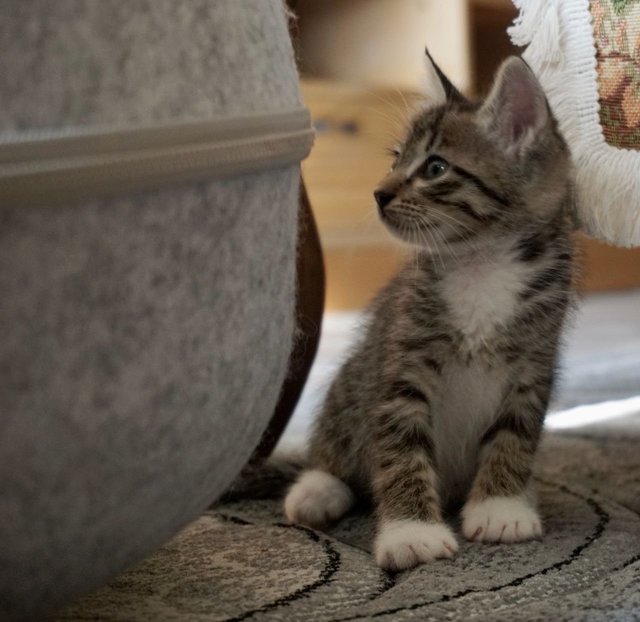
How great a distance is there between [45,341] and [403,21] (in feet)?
7.36

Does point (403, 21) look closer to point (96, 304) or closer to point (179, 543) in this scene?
point (179, 543)

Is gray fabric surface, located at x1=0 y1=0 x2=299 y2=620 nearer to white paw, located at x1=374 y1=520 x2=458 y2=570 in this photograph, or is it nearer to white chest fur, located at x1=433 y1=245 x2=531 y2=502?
white paw, located at x1=374 y1=520 x2=458 y2=570

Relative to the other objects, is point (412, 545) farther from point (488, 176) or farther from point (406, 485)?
point (488, 176)

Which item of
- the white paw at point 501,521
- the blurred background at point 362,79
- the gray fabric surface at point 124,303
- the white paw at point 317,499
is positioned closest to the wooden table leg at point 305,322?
the white paw at point 317,499

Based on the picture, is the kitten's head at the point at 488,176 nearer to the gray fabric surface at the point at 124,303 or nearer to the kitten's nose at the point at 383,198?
the kitten's nose at the point at 383,198

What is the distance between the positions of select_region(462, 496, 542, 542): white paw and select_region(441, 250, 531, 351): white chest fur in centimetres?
17

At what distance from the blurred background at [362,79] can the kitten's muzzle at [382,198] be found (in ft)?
3.93

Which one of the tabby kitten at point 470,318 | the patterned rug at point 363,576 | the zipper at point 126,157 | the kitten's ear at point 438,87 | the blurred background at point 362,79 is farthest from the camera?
the blurred background at point 362,79

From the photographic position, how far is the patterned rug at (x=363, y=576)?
767mm

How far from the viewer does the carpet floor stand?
77cm

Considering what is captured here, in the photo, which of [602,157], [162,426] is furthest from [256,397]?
[602,157]

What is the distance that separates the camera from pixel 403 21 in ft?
8.64

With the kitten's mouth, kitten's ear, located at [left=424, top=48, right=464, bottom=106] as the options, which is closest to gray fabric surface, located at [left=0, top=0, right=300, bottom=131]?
the kitten's mouth

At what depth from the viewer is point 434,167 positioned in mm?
1158
